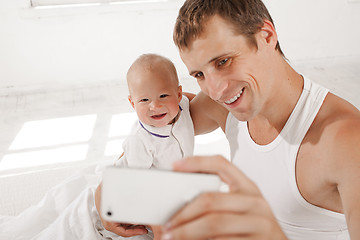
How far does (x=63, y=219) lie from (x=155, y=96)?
1.91ft

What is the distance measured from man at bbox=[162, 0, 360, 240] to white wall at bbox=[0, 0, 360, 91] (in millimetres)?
2617

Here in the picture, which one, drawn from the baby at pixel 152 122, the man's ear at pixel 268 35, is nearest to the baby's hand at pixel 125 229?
the baby at pixel 152 122

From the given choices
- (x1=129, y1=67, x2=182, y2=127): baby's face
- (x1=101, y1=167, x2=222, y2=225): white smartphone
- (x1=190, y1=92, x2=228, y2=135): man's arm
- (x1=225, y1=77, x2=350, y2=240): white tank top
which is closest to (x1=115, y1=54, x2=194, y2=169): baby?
(x1=129, y1=67, x2=182, y2=127): baby's face

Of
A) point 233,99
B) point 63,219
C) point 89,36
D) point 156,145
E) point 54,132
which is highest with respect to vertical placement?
point 233,99

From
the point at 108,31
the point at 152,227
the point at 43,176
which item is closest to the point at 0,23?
the point at 108,31

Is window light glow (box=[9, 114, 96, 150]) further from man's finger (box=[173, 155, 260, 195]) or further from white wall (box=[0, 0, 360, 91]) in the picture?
man's finger (box=[173, 155, 260, 195])

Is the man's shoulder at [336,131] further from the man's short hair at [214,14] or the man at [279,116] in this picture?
the man's short hair at [214,14]

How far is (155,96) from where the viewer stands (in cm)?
139

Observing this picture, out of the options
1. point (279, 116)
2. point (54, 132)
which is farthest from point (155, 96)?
point (54, 132)

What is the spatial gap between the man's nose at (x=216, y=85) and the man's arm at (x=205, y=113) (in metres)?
0.35

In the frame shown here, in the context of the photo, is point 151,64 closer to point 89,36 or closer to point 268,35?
point 268,35

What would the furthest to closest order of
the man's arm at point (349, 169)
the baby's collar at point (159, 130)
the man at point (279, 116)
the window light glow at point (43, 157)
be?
1. the window light glow at point (43, 157)
2. the baby's collar at point (159, 130)
3. the man at point (279, 116)
4. the man's arm at point (349, 169)

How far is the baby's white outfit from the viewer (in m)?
1.41

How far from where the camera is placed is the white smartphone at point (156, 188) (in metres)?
0.62
